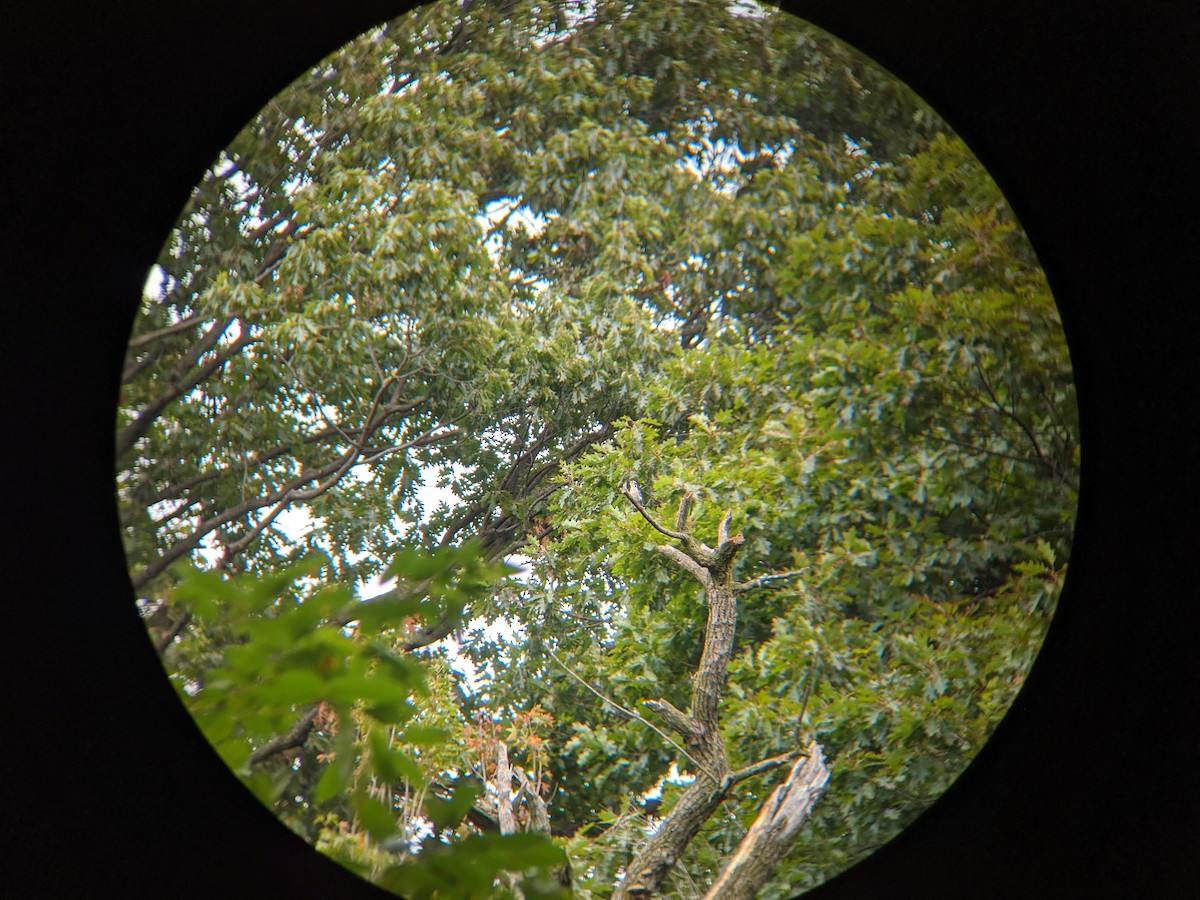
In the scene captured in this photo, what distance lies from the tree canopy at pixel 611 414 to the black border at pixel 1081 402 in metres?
0.16

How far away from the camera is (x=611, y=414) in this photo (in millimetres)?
1127

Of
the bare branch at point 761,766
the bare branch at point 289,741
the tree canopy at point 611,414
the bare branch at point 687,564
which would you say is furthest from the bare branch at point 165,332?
the bare branch at point 761,766

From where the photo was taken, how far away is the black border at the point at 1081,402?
4.09 feet

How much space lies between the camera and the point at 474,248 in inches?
44.4

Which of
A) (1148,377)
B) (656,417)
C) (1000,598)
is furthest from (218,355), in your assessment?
(1148,377)

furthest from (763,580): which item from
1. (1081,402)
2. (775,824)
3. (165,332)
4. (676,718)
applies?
(165,332)

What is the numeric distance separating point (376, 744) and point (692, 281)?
657 mm

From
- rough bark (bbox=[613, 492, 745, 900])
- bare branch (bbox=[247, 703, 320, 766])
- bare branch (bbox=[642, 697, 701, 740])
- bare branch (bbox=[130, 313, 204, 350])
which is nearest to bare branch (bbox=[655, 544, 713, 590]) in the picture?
rough bark (bbox=[613, 492, 745, 900])

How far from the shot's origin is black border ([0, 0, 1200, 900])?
1.25m

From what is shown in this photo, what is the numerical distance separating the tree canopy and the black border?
16cm

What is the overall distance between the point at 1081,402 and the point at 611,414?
69 centimetres

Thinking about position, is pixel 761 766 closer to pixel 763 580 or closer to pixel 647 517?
pixel 763 580

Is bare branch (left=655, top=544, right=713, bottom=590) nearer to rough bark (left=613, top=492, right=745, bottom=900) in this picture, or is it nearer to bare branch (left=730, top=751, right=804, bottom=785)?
rough bark (left=613, top=492, right=745, bottom=900)

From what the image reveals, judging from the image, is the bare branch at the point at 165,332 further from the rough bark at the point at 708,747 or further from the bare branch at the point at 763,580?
the bare branch at the point at 763,580
